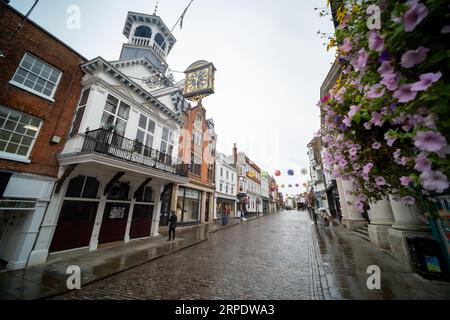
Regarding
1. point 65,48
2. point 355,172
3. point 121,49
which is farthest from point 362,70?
point 121,49

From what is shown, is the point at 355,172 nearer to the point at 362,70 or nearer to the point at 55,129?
the point at 362,70

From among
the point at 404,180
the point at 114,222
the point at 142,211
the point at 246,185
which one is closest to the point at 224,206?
the point at 246,185

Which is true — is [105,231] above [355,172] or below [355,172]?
below

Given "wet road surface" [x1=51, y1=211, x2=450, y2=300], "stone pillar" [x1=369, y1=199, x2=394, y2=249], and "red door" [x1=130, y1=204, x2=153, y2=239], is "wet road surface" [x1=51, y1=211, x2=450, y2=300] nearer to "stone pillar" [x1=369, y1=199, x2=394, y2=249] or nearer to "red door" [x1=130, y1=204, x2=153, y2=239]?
"stone pillar" [x1=369, y1=199, x2=394, y2=249]

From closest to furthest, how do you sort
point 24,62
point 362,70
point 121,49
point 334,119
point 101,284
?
point 362,70 < point 334,119 < point 101,284 < point 24,62 < point 121,49

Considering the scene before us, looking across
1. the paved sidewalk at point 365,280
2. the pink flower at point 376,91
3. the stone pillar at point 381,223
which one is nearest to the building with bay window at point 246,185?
the stone pillar at point 381,223

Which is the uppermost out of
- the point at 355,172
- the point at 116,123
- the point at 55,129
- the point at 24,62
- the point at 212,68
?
the point at 212,68

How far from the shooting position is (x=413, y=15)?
118 centimetres

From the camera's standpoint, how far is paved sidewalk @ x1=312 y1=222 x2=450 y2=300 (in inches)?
168

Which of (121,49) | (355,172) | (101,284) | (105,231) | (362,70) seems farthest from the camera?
(121,49)

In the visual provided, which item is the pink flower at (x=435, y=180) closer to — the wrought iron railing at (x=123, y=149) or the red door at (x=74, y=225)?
the wrought iron railing at (x=123, y=149)

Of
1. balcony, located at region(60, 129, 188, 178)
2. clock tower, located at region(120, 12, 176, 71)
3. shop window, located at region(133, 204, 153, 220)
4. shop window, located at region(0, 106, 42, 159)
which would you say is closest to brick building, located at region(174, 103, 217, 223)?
shop window, located at region(133, 204, 153, 220)

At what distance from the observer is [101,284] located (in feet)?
17.4
